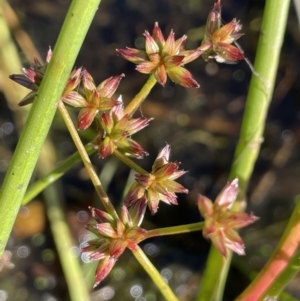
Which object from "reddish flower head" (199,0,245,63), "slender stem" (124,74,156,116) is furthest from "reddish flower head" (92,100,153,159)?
"reddish flower head" (199,0,245,63)

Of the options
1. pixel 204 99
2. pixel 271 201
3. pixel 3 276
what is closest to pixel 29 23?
pixel 204 99

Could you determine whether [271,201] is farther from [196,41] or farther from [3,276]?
[3,276]

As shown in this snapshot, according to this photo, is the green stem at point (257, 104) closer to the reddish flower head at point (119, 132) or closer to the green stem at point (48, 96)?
the reddish flower head at point (119, 132)

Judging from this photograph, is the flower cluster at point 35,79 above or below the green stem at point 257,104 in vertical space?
above

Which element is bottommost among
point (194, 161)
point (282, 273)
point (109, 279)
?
point (282, 273)

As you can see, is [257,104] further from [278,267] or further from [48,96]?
[48,96]

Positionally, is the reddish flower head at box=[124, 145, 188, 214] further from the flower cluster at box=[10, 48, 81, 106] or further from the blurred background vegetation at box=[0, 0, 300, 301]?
the blurred background vegetation at box=[0, 0, 300, 301]

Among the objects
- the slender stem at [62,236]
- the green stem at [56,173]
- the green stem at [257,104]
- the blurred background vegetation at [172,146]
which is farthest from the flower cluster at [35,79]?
the blurred background vegetation at [172,146]
